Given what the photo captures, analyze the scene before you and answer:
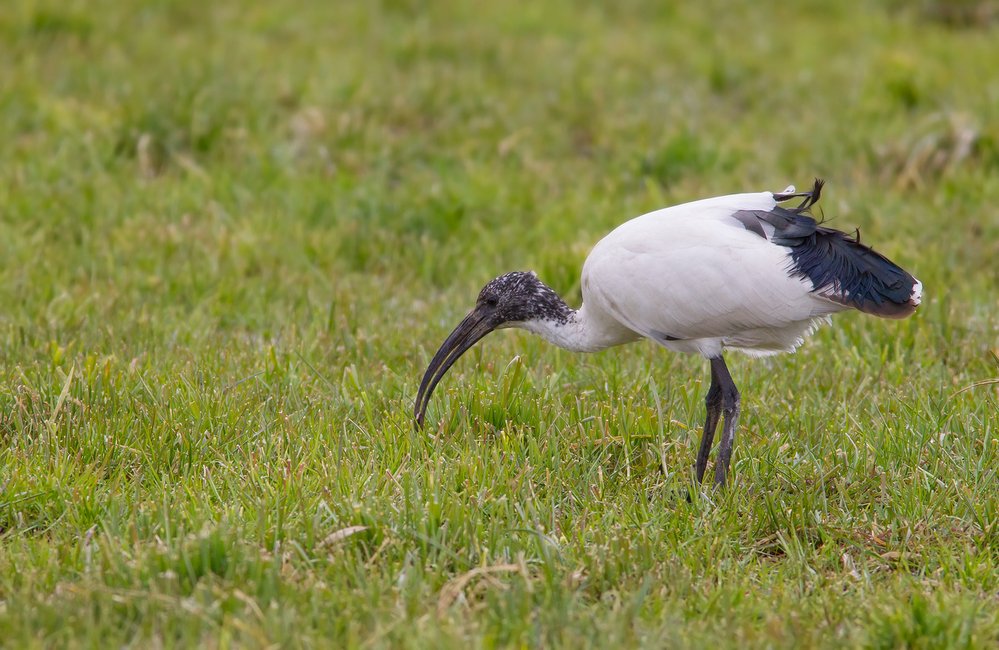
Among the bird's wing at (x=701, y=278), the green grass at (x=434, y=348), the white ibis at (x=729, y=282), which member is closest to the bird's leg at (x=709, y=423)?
the white ibis at (x=729, y=282)

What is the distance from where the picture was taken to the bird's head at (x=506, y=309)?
514cm

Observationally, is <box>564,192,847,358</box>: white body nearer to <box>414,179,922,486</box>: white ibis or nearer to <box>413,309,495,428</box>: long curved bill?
<box>414,179,922,486</box>: white ibis

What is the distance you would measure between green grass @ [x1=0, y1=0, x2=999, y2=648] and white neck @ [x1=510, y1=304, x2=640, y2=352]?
213 mm

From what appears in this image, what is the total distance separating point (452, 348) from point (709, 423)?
1.07m

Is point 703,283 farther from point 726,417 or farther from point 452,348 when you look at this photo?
point 452,348

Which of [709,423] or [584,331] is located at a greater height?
[584,331]

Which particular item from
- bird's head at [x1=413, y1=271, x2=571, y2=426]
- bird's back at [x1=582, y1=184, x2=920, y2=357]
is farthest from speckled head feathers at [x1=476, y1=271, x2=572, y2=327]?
bird's back at [x1=582, y1=184, x2=920, y2=357]

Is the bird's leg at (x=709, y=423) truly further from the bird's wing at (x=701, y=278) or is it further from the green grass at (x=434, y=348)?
the bird's wing at (x=701, y=278)

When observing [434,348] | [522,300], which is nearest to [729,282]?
[522,300]

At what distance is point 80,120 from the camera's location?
866cm

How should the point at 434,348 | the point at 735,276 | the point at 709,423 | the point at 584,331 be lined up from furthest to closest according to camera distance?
1. the point at 434,348
2. the point at 584,331
3. the point at 709,423
4. the point at 735,276

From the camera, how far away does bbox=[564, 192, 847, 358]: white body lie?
14.9 ft

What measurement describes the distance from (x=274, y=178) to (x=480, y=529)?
15.6ft

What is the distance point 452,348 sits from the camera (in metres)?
5.16
